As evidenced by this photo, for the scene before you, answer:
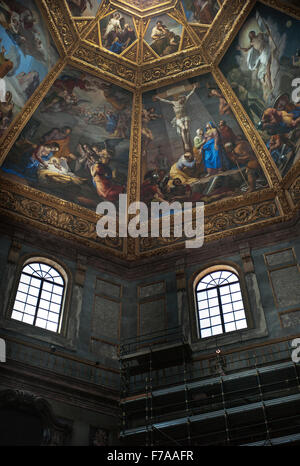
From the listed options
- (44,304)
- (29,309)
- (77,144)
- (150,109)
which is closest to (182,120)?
(150,109)

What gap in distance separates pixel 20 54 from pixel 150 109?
5.58m

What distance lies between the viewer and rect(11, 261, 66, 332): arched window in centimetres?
1784

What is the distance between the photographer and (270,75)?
67.1 feet

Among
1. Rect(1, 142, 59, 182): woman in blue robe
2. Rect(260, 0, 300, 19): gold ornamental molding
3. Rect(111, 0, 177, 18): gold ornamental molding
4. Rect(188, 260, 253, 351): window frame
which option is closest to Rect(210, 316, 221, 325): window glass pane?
Rect(188, 260, 253, 351): window frame

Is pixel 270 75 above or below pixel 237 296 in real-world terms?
above

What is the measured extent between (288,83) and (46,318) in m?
11.4

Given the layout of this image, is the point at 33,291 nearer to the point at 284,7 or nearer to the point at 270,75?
the point at 270,75

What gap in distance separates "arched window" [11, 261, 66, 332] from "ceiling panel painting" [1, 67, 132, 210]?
11.2 feet

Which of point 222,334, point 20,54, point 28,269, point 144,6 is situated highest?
point 144,6

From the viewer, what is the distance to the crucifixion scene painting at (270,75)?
64.4 feet

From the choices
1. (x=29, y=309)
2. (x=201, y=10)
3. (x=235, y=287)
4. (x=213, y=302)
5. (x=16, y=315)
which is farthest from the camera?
(x=201, y=10)

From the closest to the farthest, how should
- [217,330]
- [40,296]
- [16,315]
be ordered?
1. [16,315]
2. [217,330]
3. [40,296]

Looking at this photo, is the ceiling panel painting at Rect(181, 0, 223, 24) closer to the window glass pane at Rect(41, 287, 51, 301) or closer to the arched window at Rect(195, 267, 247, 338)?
the arched window at Rect(195, 267, 247, 338)
